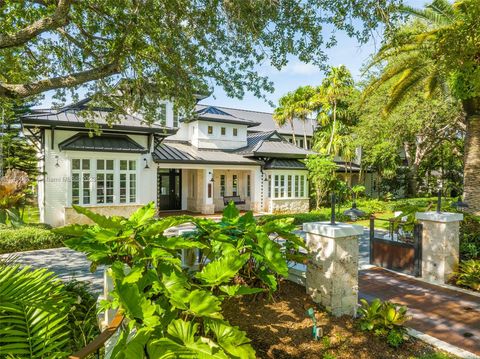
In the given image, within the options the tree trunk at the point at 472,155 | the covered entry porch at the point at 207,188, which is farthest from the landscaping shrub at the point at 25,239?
the tree trunk at the point at 472,155

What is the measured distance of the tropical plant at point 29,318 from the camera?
198 centimetres

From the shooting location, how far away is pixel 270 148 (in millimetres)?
20891

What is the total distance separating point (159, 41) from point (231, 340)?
7.61 m

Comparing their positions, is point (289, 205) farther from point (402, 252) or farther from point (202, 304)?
point (202, 304)

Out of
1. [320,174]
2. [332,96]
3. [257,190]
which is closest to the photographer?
[320,174]

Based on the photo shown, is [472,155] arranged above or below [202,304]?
above

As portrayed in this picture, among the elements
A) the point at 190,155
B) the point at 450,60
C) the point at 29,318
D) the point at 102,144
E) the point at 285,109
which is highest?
the point at 285,109

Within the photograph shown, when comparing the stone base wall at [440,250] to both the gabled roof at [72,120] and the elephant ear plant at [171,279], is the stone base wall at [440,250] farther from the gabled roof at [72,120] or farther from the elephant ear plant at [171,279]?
the gabled roof at [72,120]

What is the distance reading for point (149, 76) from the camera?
31.9 ft

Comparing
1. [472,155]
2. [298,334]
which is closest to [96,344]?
[298,334]

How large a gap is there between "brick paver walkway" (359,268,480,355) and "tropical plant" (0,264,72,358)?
16.0 ft

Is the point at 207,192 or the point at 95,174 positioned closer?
the point at 95,174

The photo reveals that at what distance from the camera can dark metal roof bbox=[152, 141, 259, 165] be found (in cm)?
1694

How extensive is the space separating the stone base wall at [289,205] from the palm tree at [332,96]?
5.88 m
